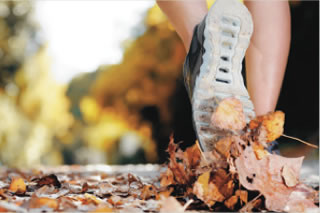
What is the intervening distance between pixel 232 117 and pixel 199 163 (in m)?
0.15

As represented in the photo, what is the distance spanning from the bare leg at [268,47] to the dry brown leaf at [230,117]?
48cm

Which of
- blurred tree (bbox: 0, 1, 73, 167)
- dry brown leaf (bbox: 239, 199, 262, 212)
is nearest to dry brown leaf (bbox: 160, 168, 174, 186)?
dry brown leaf (bbox: 239, 199, 262, 212)

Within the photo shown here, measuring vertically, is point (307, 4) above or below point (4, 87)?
above

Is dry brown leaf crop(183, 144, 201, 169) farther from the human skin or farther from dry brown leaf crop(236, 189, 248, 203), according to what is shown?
the human skin

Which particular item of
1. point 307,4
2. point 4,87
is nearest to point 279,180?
point 307,4

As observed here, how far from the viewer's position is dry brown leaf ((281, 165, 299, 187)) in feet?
2.54

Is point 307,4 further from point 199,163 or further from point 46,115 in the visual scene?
point 46,115

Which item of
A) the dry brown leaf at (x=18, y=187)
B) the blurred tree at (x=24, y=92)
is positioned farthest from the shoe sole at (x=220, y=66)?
the blurred tree at (x=24, y=92)

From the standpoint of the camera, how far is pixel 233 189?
0.80 m

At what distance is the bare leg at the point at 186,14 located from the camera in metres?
1.10

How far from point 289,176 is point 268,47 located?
641mm

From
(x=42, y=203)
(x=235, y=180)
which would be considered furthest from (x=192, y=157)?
(x=42, y=203)

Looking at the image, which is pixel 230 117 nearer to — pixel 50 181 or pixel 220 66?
pixel 220 66

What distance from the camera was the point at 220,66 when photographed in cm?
94
